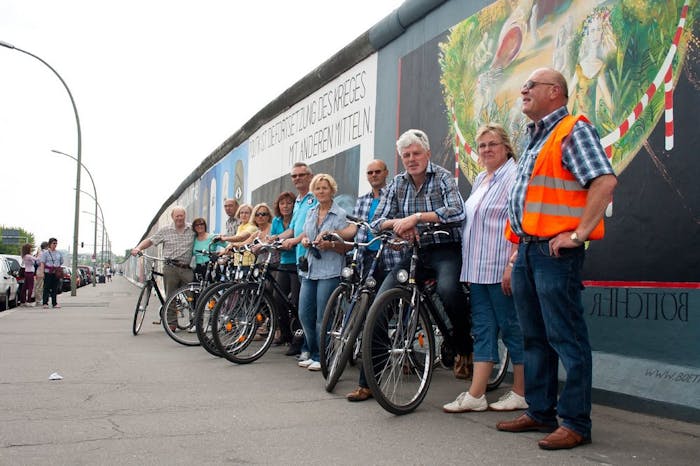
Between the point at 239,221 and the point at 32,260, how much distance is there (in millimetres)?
10575

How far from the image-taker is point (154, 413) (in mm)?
4559

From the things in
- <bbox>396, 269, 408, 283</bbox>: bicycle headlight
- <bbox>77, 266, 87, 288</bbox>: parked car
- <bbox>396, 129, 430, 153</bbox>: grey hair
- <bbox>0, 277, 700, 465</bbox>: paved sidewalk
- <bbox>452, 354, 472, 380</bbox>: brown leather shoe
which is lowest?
<bbox>77, 266, 87, 288</bbox>: parked car

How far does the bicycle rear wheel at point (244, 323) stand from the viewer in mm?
6848

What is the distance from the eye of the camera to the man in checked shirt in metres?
4.77

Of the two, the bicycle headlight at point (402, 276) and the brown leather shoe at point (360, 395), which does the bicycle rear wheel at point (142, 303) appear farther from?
the bicycle headlight at point (402, 276)

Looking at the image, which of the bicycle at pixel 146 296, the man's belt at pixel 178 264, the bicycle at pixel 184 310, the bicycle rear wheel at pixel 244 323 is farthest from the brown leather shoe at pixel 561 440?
the man's belt at pixel 178 264

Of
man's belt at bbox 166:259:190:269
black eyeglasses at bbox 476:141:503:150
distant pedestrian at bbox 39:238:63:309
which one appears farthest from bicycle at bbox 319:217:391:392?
distant pedestrian at bbox 39:238:63:309

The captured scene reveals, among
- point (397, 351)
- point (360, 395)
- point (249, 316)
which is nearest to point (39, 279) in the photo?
point (249, 316)

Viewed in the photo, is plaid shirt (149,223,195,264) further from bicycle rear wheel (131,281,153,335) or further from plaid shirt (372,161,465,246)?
plaid shirt (372,161,465,246)

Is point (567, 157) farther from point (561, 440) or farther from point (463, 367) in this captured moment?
point (463, 367)

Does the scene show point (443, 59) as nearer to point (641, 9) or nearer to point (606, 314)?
point (641, 9)

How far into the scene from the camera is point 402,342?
4.63 metres

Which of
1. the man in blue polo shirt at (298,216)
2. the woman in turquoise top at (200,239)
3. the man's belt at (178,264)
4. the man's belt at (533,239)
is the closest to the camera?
the man's belt at (533,239)

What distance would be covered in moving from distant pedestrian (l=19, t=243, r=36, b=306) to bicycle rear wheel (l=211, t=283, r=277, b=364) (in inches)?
545
